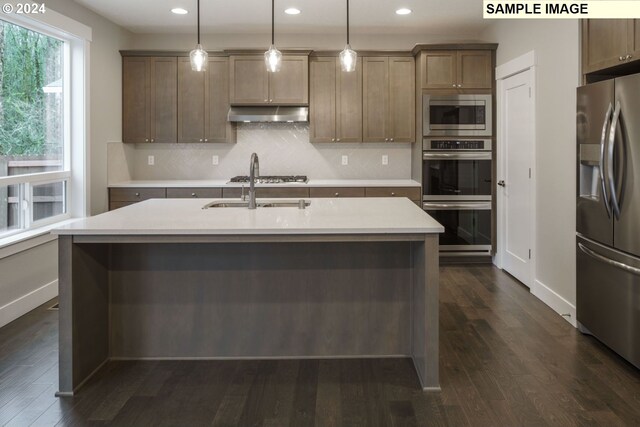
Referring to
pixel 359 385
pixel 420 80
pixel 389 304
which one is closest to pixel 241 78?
pixel 420 80

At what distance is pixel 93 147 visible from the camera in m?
5.29

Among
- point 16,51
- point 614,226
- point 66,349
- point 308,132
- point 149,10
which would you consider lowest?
point 66,349

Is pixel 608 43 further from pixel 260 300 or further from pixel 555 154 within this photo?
pixel 260 300

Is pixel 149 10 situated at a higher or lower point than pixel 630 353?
higher

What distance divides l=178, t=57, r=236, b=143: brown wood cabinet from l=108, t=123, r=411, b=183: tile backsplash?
0.32 meters

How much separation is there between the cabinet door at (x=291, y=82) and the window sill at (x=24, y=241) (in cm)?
264

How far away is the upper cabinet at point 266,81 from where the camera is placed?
5938 mm

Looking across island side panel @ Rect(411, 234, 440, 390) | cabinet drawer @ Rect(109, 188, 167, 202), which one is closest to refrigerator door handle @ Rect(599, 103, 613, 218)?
island side panel @ Rect(411, 234, 440, 390)

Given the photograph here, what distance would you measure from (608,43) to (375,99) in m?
2.96

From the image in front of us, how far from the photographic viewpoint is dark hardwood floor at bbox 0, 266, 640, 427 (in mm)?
2518

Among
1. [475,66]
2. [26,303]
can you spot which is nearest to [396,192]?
[475,66]

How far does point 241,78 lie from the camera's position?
594 cm

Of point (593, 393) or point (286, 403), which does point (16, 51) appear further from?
point (593, 393)

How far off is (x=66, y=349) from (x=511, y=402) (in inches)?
86.5
